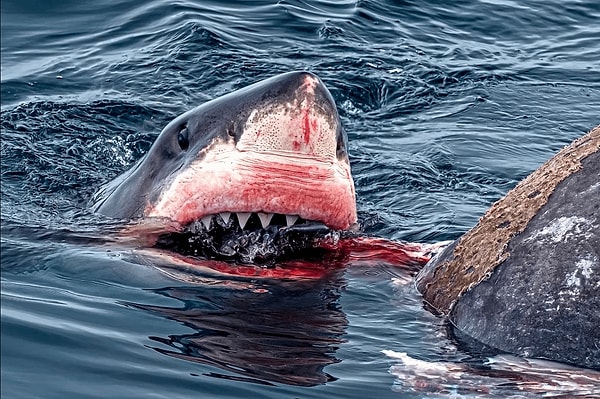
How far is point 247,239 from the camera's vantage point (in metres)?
5.59

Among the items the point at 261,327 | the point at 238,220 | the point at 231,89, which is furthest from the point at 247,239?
the point at 231,89

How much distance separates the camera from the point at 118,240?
19.1 feet

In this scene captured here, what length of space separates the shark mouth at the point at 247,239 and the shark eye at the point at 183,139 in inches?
17.0

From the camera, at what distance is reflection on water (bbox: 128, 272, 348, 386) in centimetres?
425

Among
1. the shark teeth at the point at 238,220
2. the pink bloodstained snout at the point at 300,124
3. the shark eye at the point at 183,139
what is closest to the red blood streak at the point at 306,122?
the pink bloodstained snout at the point at 300,124

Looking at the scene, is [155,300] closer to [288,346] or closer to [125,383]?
[288,346]

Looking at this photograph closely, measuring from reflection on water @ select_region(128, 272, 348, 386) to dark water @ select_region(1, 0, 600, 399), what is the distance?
0.5 inches

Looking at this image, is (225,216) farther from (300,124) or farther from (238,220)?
(300,124)

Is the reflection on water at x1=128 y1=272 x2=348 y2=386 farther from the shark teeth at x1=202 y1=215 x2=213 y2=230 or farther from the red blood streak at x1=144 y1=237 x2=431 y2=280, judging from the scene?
the shark teeth at x1=202 y1=215 x2=213 y2=230

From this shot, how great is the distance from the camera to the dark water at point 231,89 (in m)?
4.28

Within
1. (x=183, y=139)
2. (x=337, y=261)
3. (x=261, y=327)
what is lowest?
(x=261, y=327)

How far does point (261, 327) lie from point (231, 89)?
18.1 feet

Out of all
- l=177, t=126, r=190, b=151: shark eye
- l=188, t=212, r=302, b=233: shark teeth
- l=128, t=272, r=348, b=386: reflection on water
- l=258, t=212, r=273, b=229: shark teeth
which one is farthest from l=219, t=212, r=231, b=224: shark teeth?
l=177, t=126, r=190, b=151: shark eye

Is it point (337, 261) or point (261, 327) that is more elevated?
point (337, 261)
